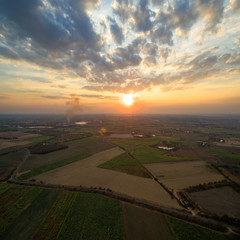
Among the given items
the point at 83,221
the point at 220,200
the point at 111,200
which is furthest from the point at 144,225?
the point at 220,200

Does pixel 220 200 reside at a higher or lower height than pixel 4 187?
lower

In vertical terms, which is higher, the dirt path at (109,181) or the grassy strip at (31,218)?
the grassy strip at (31,218)

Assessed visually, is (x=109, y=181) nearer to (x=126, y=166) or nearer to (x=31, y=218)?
(x=126, y=166)

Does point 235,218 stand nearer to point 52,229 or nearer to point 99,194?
point 99,194

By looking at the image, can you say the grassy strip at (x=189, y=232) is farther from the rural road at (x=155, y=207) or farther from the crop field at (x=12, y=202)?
the crop field at (x=12, y=202)

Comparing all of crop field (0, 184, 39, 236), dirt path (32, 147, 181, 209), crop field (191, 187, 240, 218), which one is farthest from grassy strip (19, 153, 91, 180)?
crop field (191, 187, 240, 218)

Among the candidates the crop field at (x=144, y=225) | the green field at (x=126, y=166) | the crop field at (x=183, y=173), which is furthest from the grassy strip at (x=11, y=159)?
the crop field at (x=183, y=173)
